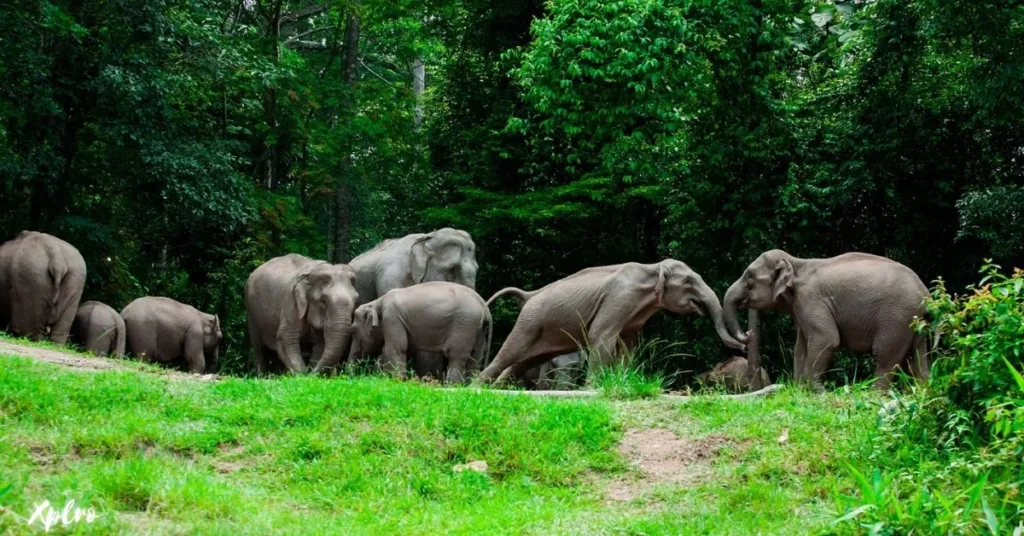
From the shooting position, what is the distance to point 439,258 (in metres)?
17.2

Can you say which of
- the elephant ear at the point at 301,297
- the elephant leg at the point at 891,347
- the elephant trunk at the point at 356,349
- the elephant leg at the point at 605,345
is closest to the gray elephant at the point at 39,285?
the elephant ear at the point at 301,297

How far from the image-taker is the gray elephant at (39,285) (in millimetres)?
16562

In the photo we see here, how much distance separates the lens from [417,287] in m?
14.9

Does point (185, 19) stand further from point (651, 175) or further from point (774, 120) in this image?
point (774, 120)

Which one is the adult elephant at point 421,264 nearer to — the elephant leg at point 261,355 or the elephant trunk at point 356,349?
the elephant leg at point 261,355

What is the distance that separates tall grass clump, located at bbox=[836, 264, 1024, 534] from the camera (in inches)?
226

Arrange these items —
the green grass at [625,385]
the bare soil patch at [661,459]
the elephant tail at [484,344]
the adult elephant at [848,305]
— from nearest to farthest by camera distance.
Answer: the bare soil patch at [661,459] < the green grass at [625,385] < the adult elephant at [848,305] < the elephant tail at [484,344]

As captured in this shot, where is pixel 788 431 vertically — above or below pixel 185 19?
below

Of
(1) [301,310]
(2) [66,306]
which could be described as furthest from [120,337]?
(1) [301,310]

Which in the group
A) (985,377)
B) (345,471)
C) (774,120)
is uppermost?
(774,120)

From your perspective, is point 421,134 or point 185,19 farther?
point 421,134

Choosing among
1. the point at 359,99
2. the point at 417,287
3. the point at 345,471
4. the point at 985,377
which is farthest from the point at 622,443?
the point at 359,99

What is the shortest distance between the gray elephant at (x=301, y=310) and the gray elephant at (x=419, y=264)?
1.16m

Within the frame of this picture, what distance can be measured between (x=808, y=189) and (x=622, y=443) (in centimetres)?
1016
